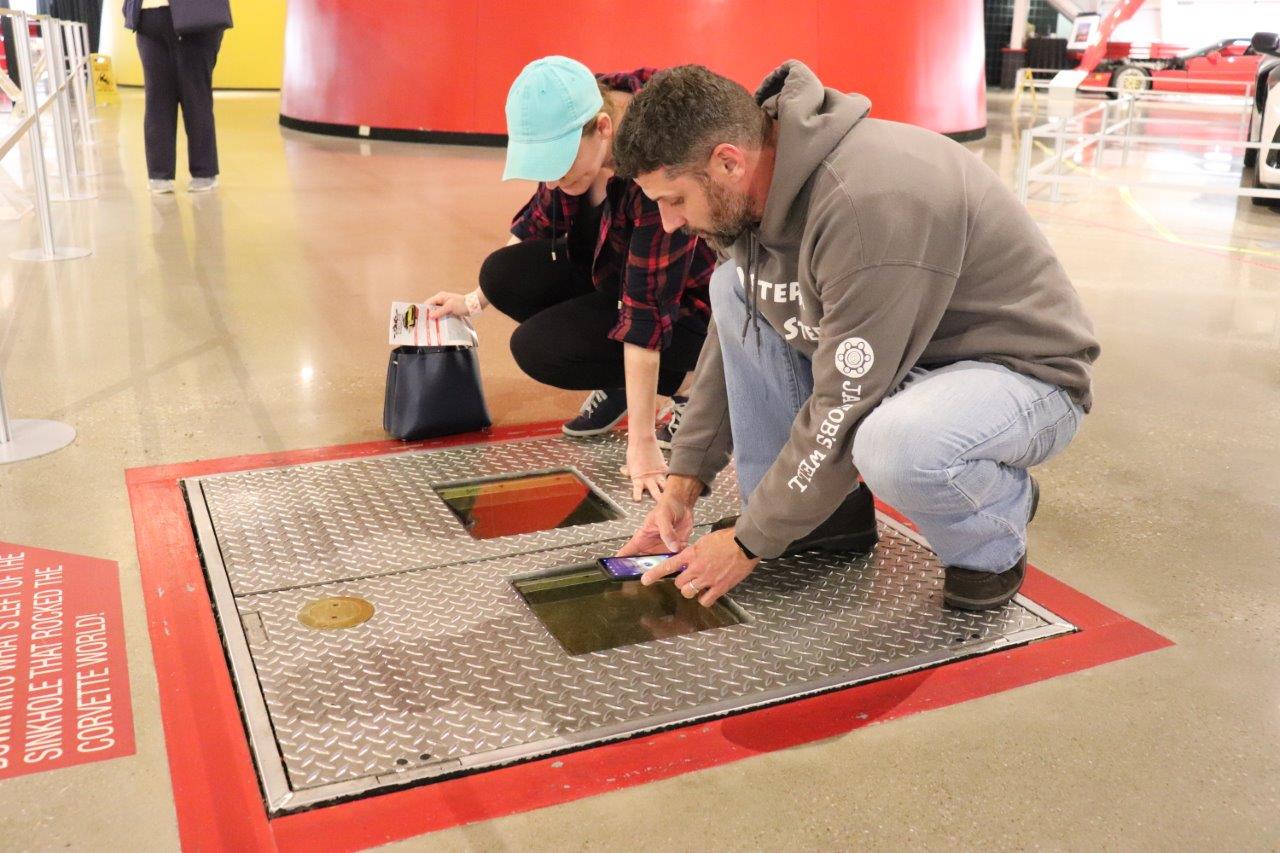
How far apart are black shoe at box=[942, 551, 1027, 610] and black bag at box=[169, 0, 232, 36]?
5533 mm

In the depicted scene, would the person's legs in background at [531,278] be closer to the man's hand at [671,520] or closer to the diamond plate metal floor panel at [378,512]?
the diamond plate metal floor panel at [378,512]

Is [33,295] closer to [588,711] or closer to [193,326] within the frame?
[193,326]

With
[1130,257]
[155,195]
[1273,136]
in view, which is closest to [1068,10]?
[1273,136]

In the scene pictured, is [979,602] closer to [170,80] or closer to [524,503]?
[524,503]

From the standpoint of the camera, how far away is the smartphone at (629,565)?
225 centimetres

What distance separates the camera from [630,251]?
2.57 m

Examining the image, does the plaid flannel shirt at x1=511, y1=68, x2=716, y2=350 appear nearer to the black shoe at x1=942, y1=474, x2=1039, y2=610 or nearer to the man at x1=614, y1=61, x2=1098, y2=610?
the man at x1=614, y1=61, x2=1098, y2=610

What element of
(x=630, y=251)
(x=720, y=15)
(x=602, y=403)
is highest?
(x=720, y=15)

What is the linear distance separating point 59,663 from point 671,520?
3.69 ft

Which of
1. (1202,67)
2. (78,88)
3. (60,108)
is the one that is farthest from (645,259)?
(1202,67)

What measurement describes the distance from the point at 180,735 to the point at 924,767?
1.17 m

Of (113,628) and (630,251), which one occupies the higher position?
(630,251)

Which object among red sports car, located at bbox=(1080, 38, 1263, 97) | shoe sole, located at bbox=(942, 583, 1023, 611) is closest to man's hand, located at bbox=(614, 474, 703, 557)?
shoe sole, located at bbox=(942, 583, 1023, 611)

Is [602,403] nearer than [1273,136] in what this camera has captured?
Yes
